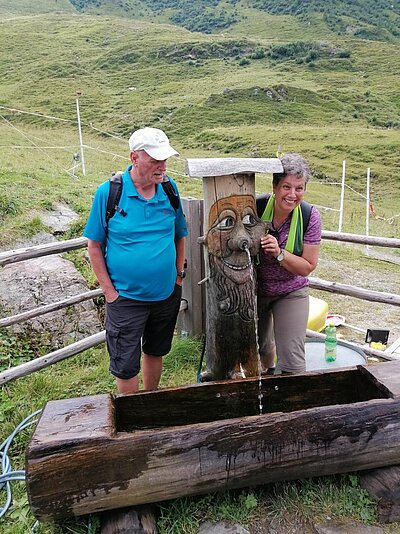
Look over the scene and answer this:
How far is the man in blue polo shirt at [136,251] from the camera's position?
9.27 feet

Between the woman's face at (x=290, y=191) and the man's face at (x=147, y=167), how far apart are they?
0.69 m

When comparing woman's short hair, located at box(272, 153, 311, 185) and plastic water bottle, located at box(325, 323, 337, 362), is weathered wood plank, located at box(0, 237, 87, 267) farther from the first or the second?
plastic water bottle, located at box(325, 323, 337, 362)

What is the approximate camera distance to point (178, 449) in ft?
7.98

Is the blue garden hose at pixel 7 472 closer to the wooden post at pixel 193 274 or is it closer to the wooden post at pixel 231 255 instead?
the wooden post at pixel 231 255

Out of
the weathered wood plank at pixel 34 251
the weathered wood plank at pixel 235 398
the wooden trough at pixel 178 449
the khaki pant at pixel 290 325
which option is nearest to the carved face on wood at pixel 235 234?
the khaki pant at pixel 290 325

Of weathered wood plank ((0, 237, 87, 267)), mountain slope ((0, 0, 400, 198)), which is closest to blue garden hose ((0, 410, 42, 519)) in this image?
weathered wood plank ((0, 237, 87, 267))

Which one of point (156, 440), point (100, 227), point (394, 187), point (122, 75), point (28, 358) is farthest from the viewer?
point (122, 75)

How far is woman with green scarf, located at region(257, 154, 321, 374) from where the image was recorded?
295cm

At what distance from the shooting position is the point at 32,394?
12.8 ft

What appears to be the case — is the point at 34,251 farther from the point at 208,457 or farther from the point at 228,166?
the point at 208,457

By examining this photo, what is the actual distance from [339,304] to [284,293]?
152 inches

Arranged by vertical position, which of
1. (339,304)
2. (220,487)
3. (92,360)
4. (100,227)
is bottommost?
(339,304)

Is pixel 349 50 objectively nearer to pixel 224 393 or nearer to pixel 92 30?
pixel 92 30

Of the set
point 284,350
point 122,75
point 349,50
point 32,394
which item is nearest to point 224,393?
point 284,350
